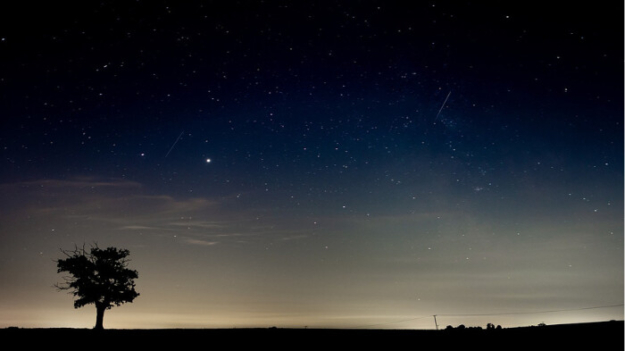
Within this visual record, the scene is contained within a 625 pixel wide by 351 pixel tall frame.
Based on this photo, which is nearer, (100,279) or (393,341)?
(393,341)

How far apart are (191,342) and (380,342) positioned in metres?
4.05

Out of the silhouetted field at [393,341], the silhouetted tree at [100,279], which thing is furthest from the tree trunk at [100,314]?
the silhouetted field at [393,341]

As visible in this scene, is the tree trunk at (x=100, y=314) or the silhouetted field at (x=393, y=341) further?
the tree trunk at (x=100, y=314)

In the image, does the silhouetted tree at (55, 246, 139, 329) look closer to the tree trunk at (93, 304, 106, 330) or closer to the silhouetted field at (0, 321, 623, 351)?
the tree trunk at (93, 304, 106, 330)

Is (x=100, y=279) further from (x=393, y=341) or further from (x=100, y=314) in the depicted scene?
(x=393, y=341)

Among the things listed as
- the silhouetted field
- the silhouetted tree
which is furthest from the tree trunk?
the silhouetted field

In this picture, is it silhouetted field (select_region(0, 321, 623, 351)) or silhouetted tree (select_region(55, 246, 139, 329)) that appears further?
silhouetted tree (select_region(55, 246, 139, 329))

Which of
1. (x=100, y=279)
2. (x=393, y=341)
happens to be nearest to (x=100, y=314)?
(x=100, y=279)

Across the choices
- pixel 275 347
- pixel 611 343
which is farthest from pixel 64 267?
pixel 611 343

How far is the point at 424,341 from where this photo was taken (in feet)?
28.5

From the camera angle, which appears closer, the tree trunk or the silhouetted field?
the silhouetted field

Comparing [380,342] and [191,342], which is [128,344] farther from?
[380,342]

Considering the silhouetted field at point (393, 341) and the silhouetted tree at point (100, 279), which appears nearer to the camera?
the silhouetted field at point (393, 341)

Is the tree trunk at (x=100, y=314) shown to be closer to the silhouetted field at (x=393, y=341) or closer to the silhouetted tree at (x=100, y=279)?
the silhouetted tree at (x=100, y=279)
